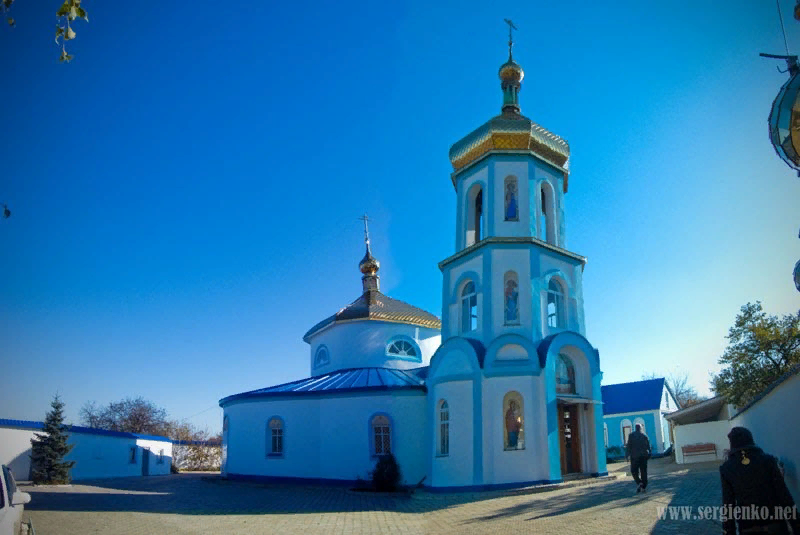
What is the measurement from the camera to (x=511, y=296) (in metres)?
17.0

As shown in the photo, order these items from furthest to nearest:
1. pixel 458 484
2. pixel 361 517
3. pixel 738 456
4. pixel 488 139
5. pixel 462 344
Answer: pixel 488 139 → pixel 462 344 → pixel 458 484 → pixel 361 517 → pixel 738 456

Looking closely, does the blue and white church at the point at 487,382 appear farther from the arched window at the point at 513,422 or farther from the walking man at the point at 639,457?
the walking man at the point at 639,457

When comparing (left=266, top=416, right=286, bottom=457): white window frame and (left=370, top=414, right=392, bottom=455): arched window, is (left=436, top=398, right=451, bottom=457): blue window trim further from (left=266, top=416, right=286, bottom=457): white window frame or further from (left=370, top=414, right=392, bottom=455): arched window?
(left=266, top=416, right=286, bottom=457): white window frame

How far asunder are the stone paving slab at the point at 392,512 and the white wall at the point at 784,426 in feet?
3.92

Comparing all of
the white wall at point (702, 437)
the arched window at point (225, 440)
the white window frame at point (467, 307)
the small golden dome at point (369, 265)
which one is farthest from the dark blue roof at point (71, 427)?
the white wall at point (702, 437)

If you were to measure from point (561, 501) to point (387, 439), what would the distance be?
7.67 meters

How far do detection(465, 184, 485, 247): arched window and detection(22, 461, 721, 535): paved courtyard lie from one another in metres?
7.59

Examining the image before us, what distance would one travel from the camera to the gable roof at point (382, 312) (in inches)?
924

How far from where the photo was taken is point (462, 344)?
16.7 m

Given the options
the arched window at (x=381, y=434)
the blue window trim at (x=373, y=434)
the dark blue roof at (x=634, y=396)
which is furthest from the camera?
the dark blue roof at (x=634, y=396)

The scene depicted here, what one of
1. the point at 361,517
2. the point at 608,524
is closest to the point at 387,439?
the point at 361,517

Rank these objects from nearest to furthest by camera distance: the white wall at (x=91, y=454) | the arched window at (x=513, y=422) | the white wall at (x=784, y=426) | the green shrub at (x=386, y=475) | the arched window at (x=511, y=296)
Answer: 1. the white wall at (x=784, y=426)
2. the arched window at (x=513, y=422)
3. the arched window at (x=511, y=296)
4. the green shrub at (x=386, y=475)
5. the white wall at (x=91, y=454)

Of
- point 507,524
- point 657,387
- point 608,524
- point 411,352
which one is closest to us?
point 608,524

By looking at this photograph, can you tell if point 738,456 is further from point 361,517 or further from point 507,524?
point 361,517
